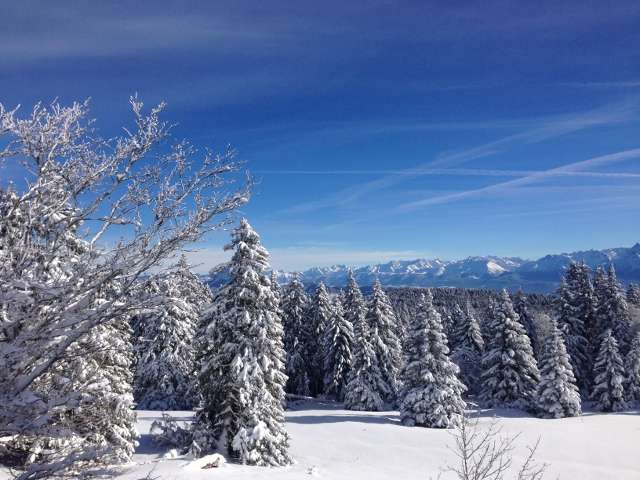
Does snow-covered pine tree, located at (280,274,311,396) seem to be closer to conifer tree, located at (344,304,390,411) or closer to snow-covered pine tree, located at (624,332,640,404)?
conifer tree, located at (344,304,390,411)

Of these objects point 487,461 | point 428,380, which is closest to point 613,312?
point 428,380

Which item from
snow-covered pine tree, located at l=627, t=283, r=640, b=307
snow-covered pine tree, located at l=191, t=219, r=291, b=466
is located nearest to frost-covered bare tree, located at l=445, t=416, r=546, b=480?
snow-covered pine tree, located at l=191, t=219, r=291, b=466

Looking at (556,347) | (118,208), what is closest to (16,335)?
(118,208)

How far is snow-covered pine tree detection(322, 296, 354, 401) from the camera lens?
43.7 metres

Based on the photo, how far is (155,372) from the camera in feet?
105

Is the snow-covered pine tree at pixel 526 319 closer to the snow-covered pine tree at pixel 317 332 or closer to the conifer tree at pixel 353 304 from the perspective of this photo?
the conifer tree at pixel 353 304

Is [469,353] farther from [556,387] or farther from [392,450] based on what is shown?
[392,450]

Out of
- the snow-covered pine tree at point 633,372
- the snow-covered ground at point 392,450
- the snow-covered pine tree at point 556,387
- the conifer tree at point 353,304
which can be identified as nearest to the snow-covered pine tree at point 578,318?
the snow-covered pine tree at point 633,372

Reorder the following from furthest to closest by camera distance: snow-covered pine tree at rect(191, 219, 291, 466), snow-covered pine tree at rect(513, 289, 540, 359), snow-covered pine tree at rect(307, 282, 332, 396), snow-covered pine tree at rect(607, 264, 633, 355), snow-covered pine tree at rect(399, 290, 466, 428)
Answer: snow-covered pine tree at rect(513, 289, 540, 359) → snow-covered pine tree at rect(307, 282, 332, 396) → snow-covered pine tree at rect(607, 264, 633, 355) → snow-covered pine tree at rect(399, 290, 466, 428) → snow-covered pine tree at rect(191, 219, 291, 466)

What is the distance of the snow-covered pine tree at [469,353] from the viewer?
163ft

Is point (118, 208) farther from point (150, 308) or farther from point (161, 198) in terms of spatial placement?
point (150, 308)

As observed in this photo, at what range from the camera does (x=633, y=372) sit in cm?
4059

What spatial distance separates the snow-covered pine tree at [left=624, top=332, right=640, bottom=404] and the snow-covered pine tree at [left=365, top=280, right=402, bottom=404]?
20.7 meters

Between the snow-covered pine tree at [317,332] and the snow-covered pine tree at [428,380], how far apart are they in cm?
1397
